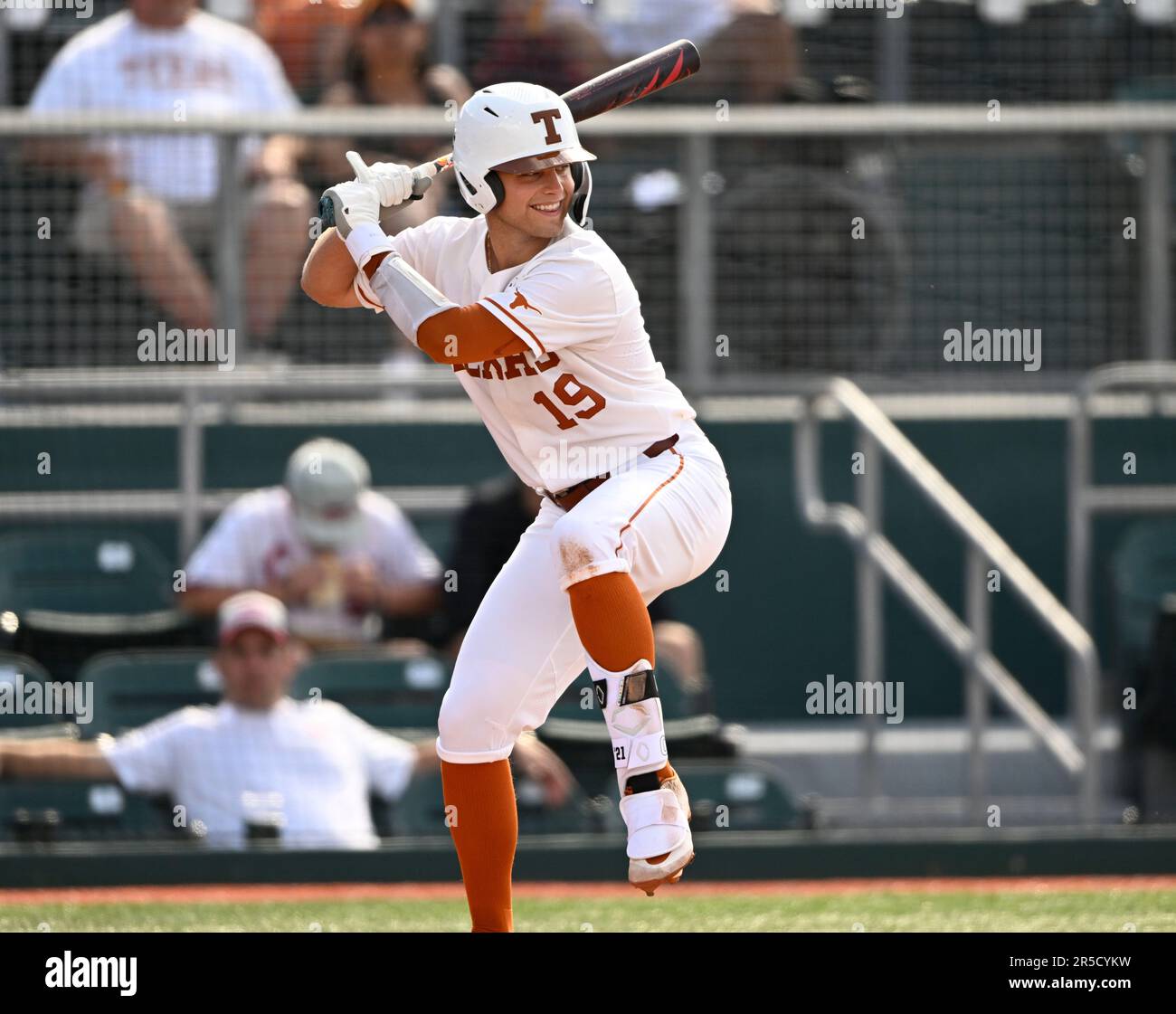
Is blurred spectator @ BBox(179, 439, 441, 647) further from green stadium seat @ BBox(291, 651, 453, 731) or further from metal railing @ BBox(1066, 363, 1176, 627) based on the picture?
metal railing @ BBox(1066, 363, 1176, 627)

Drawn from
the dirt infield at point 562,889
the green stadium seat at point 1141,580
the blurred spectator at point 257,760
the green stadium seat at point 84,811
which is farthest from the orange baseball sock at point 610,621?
the green stadium seat at point 1141,580

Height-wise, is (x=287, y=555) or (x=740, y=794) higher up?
(x=287, y=555)

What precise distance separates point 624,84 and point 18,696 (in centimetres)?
305

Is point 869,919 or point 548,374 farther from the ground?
point 548,374

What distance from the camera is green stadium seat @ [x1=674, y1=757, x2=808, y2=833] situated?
21.5 ft

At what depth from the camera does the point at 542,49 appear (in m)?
7.45

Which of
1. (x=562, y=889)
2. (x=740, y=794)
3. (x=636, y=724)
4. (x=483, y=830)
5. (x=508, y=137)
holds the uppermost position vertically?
(x=508, y=137)

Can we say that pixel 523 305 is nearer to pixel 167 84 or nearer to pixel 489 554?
pixel 489 554

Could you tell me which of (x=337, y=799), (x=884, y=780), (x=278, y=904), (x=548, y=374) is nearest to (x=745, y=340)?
(x=884, y=780)

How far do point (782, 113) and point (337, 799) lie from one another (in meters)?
2.73

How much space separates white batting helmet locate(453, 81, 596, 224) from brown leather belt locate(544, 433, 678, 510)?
0.57 metres

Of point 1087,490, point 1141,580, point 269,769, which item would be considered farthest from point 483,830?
point 1141,580
